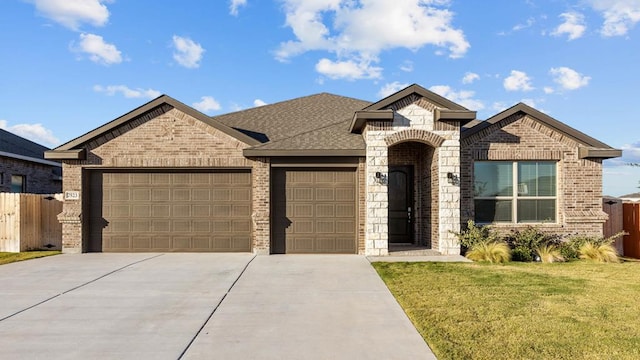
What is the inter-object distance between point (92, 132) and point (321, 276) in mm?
8439

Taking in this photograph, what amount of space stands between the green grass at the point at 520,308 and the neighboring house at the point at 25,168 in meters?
16.1

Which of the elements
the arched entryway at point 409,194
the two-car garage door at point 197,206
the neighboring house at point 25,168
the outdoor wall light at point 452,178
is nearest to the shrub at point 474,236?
the arched entryway at point 409,194

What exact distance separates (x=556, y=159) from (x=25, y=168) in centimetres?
2098

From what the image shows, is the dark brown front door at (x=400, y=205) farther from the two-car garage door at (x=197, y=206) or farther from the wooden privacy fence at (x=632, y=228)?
the wooden privacy fence at (x=632, y=228)

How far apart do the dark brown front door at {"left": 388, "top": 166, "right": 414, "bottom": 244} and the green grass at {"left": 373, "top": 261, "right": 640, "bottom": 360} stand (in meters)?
3.55

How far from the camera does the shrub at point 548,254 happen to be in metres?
11.0

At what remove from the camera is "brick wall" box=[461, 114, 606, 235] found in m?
12.2

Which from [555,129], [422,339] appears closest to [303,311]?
[422,339]

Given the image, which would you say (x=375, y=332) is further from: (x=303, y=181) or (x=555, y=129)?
(x=555, y=129)

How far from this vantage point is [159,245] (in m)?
12.5

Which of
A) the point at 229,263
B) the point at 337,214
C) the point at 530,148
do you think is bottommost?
the point at 229,263

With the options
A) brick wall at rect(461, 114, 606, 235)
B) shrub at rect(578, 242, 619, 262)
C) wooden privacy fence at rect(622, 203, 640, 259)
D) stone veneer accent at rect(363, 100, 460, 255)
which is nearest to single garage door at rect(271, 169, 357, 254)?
stone veneer accent at rect(363, 100, 460, 255)

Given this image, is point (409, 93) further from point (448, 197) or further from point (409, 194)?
point (409, 194)

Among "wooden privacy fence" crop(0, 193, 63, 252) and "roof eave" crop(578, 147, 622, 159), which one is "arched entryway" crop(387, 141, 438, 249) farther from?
"wooden privacy fence" crop(0, 193, 63, 252)
